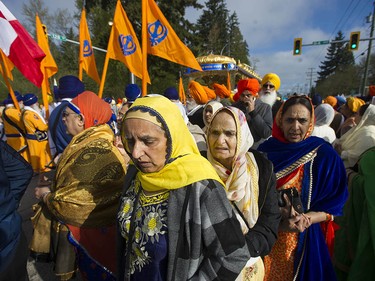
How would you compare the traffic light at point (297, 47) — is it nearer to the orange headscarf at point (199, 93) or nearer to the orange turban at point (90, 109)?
the orange headscarf at point (199, 93)

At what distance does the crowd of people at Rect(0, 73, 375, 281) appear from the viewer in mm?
1308

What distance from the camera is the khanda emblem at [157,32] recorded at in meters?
4.84

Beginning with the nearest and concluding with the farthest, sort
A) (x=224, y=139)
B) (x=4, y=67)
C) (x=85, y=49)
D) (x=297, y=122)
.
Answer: (x=224, y=139), (x=297, y=122), (x=4, y=67), (x=85, y=49)

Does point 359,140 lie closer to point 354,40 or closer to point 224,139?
point 224,139

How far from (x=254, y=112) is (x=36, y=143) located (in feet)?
17.3

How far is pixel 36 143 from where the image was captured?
19.3 ft

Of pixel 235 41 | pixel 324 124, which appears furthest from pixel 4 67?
pixel 235 41

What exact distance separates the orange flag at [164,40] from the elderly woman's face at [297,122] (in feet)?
9.39

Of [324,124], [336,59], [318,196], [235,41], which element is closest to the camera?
[318,196]

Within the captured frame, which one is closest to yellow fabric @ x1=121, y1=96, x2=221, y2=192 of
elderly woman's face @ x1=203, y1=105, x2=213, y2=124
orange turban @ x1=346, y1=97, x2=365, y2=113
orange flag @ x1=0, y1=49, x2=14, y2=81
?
elderly woman's face @ x1=203, y1=105, x2=213, y2=124

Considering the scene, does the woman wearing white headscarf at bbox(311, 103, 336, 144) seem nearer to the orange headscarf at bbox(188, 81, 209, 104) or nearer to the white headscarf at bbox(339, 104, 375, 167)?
the white headscarf at bbox(339, 104, 375, 167)

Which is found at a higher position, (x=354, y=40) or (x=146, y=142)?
(x=354, y=40)

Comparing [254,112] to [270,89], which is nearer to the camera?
[254,112]

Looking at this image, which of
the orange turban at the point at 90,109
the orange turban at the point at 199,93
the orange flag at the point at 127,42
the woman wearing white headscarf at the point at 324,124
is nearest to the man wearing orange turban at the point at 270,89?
the woman wearing white headscarf at the point at 324,124
